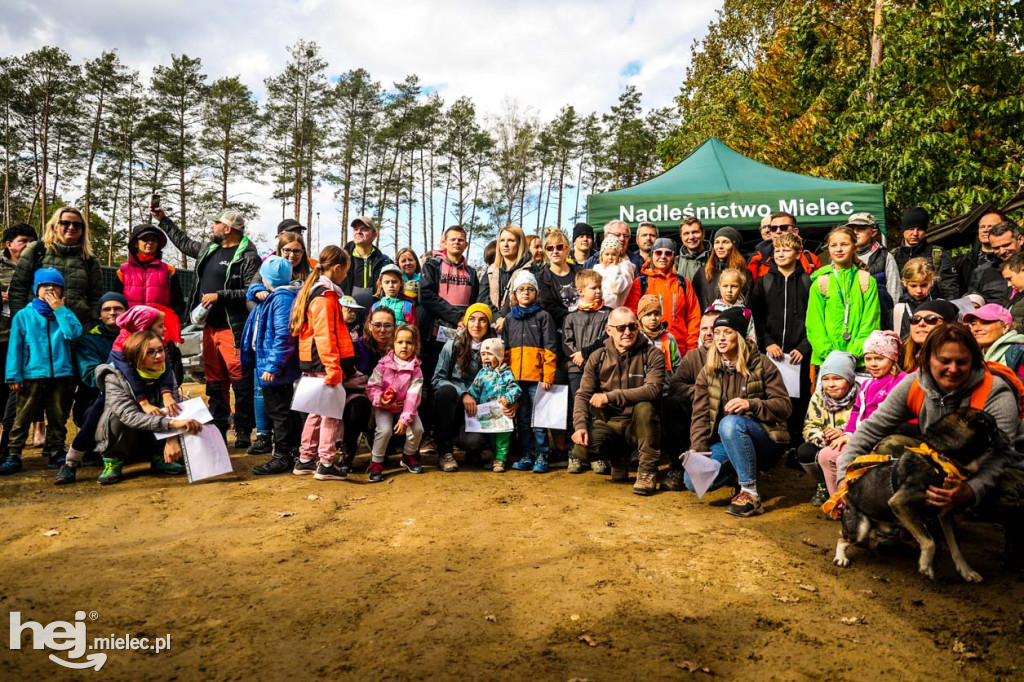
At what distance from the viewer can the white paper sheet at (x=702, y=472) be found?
477cm

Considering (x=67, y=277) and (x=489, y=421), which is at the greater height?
(x=67, y=277)

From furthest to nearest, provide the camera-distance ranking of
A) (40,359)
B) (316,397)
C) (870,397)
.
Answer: (40,359) < (316,397) < (870,397)

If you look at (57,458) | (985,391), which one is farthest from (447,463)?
(985,391)

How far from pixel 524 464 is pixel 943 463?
11.2 ft

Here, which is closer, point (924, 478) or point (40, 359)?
point (924, 478)

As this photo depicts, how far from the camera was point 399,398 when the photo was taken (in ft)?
18.5

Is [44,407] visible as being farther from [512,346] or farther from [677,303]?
[677,303]

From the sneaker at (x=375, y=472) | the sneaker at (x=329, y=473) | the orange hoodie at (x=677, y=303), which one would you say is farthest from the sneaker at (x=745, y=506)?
the sneaker at (x=329, y=473)

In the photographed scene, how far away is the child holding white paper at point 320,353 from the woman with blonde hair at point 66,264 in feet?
7.04

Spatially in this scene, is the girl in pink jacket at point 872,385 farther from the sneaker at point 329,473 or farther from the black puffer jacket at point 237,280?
the black puffer jacket at point 237,280

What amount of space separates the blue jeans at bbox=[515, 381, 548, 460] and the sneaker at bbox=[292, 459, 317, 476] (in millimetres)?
1836

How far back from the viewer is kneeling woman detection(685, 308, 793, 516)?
464cm

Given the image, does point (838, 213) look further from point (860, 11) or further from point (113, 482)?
point (860, 11)

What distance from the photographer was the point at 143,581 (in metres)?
3.38
